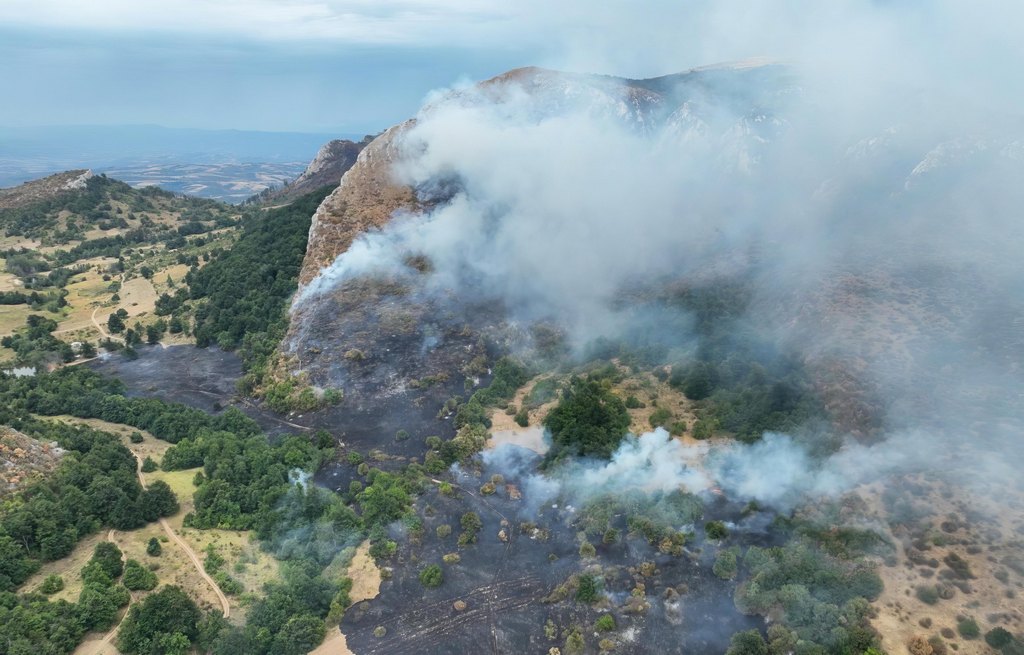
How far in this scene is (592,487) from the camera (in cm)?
4284

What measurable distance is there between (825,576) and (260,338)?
186 ft

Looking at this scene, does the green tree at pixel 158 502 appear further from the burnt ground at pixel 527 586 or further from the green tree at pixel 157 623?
the burnt ground at pixel 527 586

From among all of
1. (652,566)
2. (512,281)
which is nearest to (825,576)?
(652,566)

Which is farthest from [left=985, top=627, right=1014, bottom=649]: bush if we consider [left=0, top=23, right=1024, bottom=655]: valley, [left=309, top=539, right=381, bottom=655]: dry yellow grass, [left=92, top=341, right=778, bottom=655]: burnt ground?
[left=309, top=539, right=381, bottom=655]: dry yellow grass

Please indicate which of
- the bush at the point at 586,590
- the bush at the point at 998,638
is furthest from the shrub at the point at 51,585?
the bush at the point at 998,638

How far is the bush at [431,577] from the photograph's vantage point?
35.7 metres

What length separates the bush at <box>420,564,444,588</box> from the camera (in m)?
35.7

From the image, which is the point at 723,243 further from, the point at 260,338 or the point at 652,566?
the point at 260,338

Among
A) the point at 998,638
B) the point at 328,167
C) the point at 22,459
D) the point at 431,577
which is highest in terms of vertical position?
the point at 328,167

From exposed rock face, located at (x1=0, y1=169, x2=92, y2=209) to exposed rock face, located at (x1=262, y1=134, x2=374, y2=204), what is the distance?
4091 cm

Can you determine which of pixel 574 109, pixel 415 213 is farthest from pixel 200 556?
pixel 574 109

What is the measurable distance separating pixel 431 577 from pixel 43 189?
148 meters

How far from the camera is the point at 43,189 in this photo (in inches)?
5359

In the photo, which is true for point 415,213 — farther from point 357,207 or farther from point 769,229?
point 769,229
